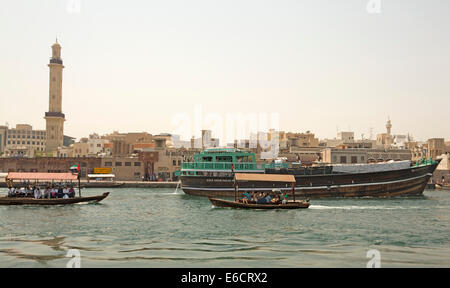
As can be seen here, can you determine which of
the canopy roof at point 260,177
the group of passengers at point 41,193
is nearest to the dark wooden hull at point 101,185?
the group of passengers at point 41,193

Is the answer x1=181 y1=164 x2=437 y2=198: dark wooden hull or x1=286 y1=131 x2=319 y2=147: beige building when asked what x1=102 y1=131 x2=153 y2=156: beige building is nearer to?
x1=286 y1=131 x2=319 y2=147: beige building

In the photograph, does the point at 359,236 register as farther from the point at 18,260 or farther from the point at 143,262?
the point at 18,260

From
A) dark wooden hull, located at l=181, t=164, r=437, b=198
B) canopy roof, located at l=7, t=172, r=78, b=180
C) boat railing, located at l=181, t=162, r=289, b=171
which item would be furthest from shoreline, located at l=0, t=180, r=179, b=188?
canopy roof, located at l=7, t=172, r=78, b=180

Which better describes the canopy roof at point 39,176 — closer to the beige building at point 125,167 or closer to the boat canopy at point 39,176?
the boat canopy at point 39,176

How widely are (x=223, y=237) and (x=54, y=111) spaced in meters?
117

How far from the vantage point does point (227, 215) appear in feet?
119

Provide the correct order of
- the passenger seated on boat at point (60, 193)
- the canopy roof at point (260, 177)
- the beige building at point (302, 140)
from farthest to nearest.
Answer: the beige building at point (302, 140) < the passenger seated on boat at point (60, 193) < the canopy roof at point (260, 177)

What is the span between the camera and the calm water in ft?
66.4

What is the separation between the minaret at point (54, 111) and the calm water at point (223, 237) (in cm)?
9438

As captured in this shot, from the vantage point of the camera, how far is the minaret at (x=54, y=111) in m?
130

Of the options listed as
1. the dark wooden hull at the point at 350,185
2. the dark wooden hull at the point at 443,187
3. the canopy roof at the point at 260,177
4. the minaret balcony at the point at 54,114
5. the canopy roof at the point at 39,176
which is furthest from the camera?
the minaret balcony at the point at 54,114

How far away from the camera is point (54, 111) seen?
429 feet

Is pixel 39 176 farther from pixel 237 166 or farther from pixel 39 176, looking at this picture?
pixel 237 166

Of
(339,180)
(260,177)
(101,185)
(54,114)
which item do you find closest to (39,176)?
(260,177)
